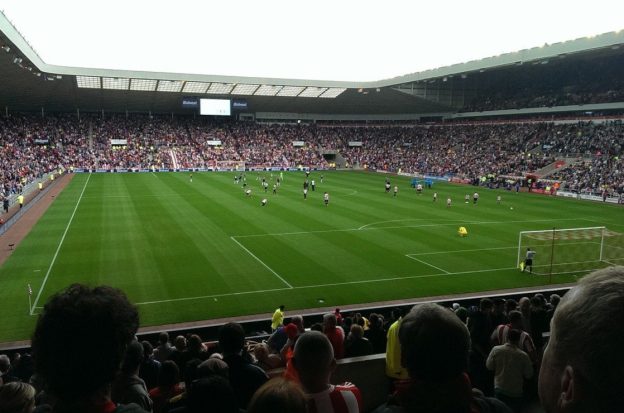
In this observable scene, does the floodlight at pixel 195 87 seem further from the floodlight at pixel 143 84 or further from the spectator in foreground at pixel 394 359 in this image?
the spectator in foreground at pixel 394 359

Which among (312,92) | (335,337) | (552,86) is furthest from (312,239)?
(552,86)

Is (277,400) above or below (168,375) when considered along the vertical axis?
above

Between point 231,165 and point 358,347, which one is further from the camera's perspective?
point 231,165

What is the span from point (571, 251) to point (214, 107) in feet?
224

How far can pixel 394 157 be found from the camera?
89.8 m

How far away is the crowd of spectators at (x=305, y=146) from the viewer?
202 feet

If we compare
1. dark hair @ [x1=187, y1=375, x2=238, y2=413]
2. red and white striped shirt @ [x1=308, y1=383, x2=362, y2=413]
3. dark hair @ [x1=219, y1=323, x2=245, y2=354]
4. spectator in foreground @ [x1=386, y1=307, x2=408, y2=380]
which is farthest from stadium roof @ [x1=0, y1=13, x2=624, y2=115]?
red and white striped shirt @ [x1=308, y1=383, x2=362, y2=413]

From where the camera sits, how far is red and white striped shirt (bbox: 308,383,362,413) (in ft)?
12.2

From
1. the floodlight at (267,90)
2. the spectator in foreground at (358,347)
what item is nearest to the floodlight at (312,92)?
the floodlight at (267,90)

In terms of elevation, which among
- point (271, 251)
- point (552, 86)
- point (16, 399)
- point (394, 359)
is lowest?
point (271, 251)

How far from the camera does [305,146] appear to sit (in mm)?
95438

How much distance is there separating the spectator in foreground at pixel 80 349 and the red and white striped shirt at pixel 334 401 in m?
1.56

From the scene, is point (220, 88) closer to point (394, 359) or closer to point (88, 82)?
point (88, 82)

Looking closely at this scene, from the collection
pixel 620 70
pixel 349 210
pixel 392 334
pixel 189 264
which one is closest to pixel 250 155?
pixel 349 210
